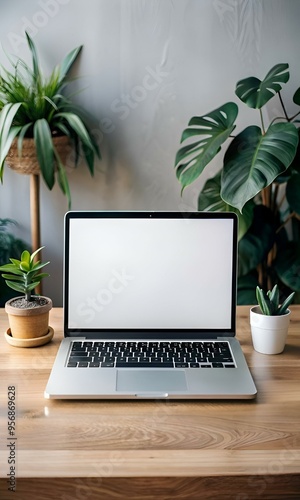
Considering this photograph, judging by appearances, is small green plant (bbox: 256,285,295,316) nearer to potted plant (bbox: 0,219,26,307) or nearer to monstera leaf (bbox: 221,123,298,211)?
monstera leaf (bbox: 221,123,298,211)

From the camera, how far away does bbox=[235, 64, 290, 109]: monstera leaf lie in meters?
2.03

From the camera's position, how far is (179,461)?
1.02 meters

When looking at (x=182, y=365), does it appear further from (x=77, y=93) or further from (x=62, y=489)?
(x=77, y=93)

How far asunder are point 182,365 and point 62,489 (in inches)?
15.8

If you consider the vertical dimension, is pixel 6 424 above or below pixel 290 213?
below

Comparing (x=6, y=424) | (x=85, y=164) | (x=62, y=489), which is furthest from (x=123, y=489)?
(x=85, y=164)

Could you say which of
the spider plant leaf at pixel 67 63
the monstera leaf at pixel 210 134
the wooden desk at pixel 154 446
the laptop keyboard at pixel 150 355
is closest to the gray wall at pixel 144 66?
the spider plant leaf at pixel 67 63

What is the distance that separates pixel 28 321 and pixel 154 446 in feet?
1.57

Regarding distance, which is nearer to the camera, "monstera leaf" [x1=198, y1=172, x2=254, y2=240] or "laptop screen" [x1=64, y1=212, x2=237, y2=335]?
"laptop screen" [x1=64, y1=212, x2=237, y2=335]

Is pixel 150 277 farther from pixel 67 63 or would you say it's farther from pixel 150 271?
pixel 67 63

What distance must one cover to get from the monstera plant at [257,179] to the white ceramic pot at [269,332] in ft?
1.36

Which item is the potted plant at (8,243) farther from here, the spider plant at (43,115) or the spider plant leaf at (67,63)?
the spider plant leaf at (67,63)

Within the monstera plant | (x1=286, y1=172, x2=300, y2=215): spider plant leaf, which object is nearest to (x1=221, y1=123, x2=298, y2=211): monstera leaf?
the monstera plant

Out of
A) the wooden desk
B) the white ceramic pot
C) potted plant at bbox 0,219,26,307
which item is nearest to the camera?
the wooden desk
